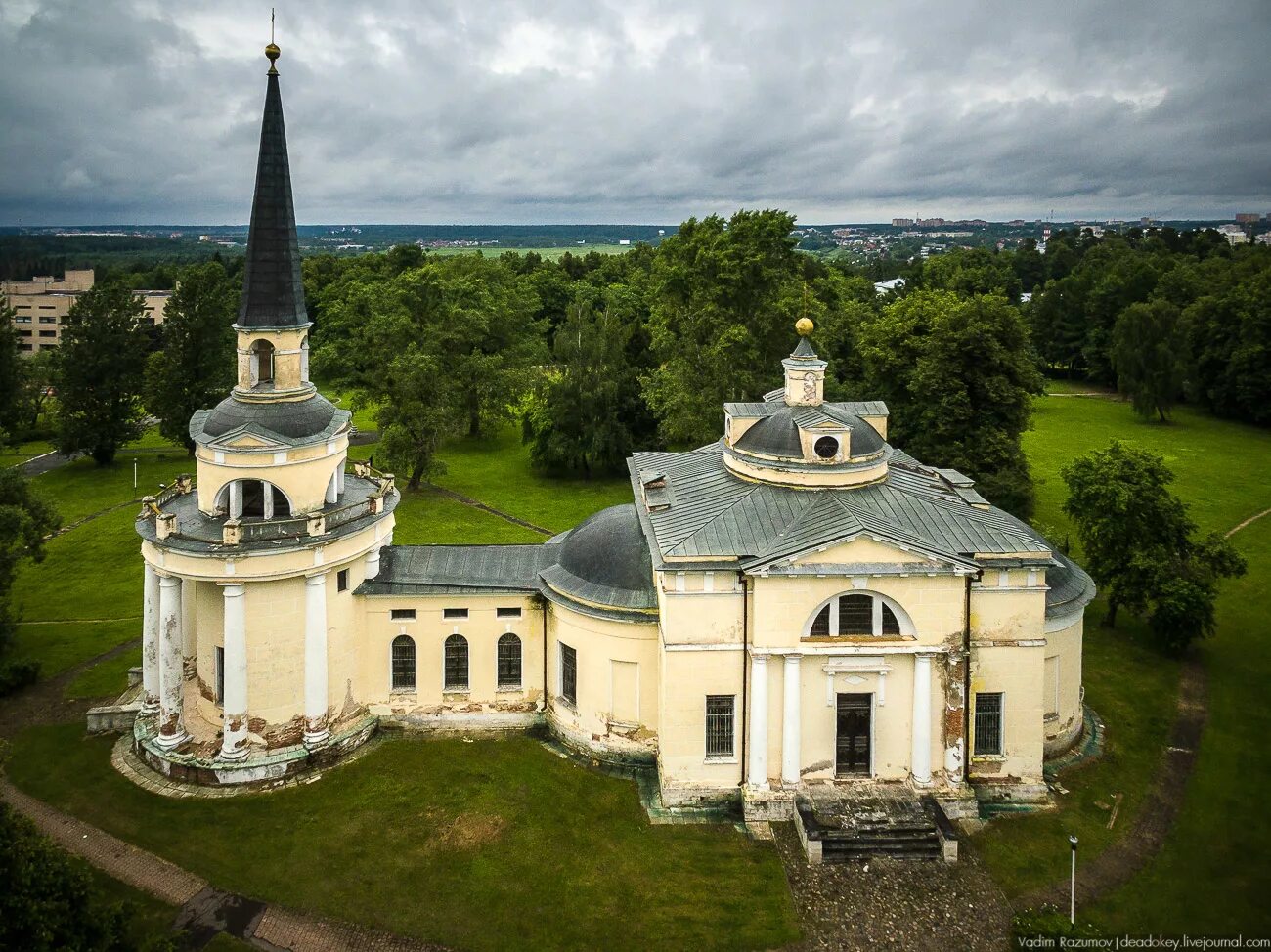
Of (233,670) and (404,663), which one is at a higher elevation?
(233,670)

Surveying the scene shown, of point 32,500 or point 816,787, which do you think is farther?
point 32,500

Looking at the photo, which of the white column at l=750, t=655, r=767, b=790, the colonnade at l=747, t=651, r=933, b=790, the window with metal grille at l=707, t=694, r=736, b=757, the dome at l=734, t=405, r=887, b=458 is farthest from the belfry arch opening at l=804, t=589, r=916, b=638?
the dome at l=734, t=405, r=887, b=458

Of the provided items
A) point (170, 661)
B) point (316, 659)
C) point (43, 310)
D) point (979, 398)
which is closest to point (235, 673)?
point (316, 659)

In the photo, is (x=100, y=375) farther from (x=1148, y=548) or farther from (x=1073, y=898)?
(x=1073, y=898)

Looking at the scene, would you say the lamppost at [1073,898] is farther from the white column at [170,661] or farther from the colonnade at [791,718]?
the white column at [170,661]

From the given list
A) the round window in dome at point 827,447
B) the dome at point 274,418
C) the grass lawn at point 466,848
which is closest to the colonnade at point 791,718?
the grass lawn at point 466,848

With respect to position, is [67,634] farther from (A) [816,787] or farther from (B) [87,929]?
(A) [816,787]

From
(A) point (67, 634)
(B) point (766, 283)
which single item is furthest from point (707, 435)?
(A) point (67, 634)
